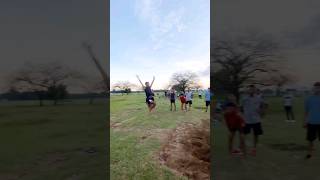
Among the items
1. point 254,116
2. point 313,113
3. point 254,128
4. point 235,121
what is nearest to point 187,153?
point 235,121

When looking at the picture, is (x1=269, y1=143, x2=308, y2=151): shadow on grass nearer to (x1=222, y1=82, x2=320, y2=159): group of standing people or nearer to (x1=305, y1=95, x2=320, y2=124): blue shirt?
(x1=222, y1=82, x2=320, y2=159): group of standing people

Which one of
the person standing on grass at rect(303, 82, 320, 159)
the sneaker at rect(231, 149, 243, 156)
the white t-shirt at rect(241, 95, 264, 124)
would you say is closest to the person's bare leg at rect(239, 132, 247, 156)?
the sneaker at rect(231, 149, 243, 156)

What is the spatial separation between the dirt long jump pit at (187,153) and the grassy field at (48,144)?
1.51 meters

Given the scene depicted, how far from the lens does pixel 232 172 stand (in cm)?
830

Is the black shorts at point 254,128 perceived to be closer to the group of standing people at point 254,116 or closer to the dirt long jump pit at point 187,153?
the group of standing people at point 254,116

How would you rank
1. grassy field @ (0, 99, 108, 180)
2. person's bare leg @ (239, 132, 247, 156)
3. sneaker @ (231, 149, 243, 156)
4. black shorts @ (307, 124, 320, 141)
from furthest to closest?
sneaker @ (231, 149, 243, 156) < person's bare leg @ (239, 132, 247, 156) < grassy field @ (0, 99, 108, 180) < black shorts @ (307, 124, 320, 141)

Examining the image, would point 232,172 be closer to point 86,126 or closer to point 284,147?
point 284,147

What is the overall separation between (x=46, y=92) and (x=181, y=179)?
17508 mm

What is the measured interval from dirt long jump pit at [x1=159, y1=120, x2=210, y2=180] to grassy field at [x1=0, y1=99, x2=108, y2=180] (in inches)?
59.6

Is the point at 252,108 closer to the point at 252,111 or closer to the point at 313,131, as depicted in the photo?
the point at 252,111

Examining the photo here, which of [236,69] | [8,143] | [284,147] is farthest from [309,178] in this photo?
[236,69]

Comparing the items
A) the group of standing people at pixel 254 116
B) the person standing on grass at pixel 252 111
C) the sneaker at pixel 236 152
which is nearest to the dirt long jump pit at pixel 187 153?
the sneaker at pixel 236 152

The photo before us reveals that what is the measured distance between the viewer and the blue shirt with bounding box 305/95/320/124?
876 centimetres

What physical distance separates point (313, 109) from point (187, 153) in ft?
12.4
